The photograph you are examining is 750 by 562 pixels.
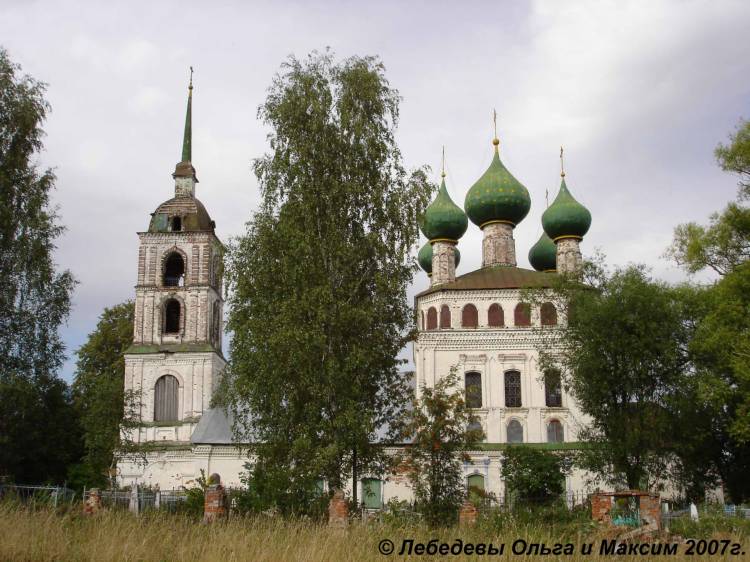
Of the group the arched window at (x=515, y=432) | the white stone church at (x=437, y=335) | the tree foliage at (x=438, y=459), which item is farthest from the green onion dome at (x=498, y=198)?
the tree foliage at (x=438, y=459)

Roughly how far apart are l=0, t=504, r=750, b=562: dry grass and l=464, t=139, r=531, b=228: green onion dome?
26158 mm

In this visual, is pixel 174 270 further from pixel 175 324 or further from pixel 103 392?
pixel 103 392

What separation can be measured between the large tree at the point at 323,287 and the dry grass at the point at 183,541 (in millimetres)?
6128

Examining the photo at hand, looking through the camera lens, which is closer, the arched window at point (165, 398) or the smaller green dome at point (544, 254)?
the arched window at point (165, 398)

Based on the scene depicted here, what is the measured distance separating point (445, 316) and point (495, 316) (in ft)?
6.41

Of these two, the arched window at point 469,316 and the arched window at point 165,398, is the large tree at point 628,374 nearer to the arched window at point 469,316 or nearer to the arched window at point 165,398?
the arched window at point 469,316

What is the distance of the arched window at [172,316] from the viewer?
34.9 meters

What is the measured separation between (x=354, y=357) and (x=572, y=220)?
2061cm

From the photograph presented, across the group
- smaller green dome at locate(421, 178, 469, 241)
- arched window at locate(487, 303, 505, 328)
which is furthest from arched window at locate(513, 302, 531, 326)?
smaller green dome at locate(421, 178, 469, 241)

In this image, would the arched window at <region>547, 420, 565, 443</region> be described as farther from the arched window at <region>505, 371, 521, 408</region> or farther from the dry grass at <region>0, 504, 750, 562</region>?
the dry grass at <region>0, 504, 750, 562</region>

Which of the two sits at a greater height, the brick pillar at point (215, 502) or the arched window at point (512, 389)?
the arched window at point (512, 389)

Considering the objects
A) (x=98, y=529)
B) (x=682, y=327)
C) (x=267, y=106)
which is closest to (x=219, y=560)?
(x=98, y=529)

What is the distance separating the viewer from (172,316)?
35406 mm

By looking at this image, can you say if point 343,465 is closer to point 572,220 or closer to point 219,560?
point 219,560
